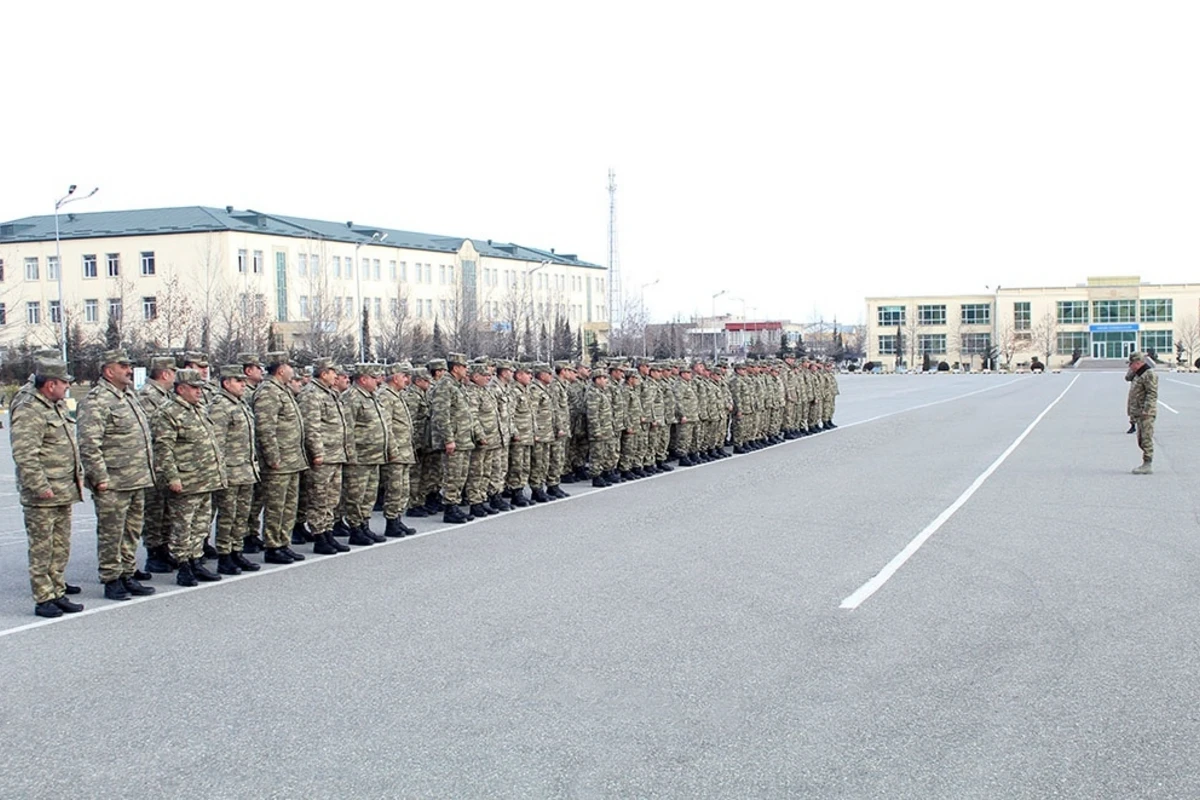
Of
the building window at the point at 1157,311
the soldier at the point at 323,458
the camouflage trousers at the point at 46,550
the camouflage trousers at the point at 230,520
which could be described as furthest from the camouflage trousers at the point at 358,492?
the building window at the point at 1157,311

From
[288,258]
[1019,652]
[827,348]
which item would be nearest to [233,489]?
[1019,652]

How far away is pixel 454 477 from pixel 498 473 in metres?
0.82

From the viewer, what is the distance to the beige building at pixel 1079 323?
4781 inches

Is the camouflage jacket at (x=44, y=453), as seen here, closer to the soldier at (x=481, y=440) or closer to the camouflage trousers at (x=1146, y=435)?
the soldier at (x=481, y=440)

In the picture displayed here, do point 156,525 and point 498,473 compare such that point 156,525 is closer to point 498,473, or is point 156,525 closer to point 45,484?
point 45,484

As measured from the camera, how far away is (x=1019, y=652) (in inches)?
273

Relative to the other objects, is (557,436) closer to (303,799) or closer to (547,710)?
(547,710)

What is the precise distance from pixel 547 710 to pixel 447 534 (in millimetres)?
6279

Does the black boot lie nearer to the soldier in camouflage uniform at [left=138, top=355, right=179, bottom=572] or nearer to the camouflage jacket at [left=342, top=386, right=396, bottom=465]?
the soldier in camouflage uniform at [left=138, top=355, right=179, bottom=572]

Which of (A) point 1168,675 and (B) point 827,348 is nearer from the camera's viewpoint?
(A) point 1168,675

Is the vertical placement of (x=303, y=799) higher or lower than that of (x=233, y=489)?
lower

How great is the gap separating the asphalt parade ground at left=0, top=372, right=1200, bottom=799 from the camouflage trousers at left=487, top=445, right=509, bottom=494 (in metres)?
1.50

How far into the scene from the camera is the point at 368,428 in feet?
38.7

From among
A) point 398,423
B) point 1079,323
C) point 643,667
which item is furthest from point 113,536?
point 1079,323
